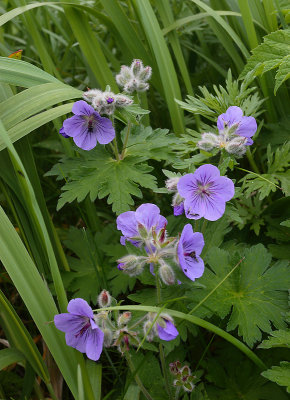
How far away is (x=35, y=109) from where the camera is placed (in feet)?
5.28

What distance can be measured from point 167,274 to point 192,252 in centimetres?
14

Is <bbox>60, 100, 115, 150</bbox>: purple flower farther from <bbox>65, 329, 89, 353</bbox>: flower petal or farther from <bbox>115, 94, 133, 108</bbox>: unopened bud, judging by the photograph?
<bbox>65, 329, 89, 353</bbox>: flower petal

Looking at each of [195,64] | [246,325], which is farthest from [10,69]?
[195,64]

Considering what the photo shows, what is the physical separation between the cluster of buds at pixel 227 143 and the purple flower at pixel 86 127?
384 millimetres

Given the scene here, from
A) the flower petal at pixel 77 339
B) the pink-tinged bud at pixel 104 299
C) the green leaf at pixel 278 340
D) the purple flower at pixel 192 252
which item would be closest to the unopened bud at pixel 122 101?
the purple flower at pixel 192 252

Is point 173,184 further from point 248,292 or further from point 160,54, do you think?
point 160,54

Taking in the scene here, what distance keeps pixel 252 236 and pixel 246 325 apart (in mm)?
633

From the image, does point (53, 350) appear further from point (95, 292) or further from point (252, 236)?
point (252, 236)

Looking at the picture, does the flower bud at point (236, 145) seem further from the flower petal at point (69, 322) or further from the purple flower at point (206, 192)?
the flower petal at point (69, 322)

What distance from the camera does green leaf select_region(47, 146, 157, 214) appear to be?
167 cm

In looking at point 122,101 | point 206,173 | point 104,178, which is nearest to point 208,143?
point 206,173

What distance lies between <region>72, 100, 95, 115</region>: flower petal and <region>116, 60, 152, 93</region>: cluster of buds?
18cm

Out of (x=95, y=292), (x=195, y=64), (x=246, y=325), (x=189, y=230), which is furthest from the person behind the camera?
(x=195, y=64)

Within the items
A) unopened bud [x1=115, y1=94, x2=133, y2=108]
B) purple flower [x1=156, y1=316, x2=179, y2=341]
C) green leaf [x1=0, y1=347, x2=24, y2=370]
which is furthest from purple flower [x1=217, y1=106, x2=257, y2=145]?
green leaf [x1=0, y1=347, x2=24, y2=370]
